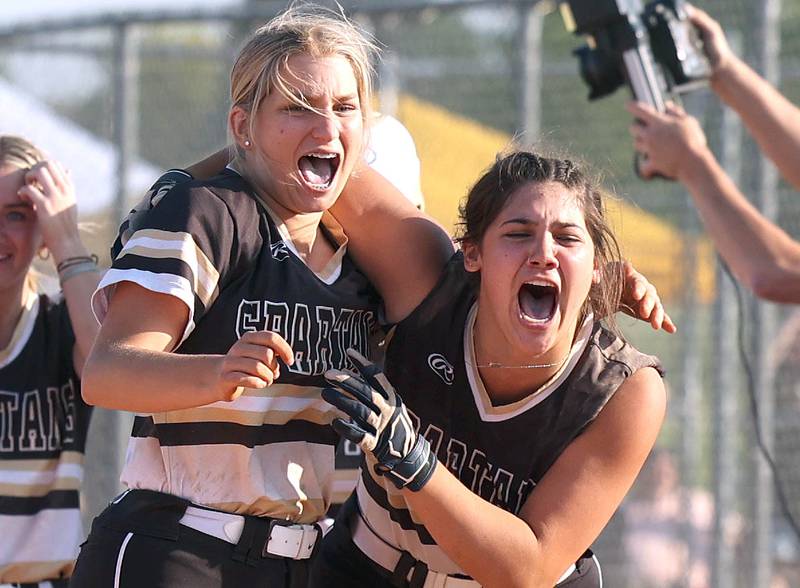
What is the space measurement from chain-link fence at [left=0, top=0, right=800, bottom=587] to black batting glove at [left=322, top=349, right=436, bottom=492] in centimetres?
239

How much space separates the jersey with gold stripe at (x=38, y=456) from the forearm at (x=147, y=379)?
0.92 meters

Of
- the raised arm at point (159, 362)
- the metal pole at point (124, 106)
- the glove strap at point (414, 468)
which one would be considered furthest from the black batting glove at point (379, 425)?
the metal pole at point (124, 106)

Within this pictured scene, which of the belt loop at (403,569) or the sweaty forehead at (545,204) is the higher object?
the sweaty forehead at (545,204)

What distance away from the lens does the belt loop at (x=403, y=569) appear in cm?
279

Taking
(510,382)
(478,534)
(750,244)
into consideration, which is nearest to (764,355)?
(750,244)

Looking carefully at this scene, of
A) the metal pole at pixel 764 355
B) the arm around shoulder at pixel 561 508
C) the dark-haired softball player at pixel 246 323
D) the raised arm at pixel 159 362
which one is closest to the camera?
the raised arm at pixel 159 362

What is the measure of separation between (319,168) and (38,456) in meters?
1.10

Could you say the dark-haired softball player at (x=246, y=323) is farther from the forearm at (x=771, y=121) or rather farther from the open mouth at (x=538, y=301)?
the forearm at (x=771, y=121)

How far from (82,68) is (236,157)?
303 cm

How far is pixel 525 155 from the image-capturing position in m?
2.81

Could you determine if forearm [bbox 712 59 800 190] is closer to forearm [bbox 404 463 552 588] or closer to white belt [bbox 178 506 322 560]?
forearm [bbox 404 463 552 588]

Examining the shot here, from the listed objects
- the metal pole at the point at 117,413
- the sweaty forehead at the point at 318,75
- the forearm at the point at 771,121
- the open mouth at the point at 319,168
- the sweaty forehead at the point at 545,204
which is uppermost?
the sweaty forehead at the point at 318,75

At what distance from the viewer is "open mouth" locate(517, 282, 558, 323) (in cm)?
263

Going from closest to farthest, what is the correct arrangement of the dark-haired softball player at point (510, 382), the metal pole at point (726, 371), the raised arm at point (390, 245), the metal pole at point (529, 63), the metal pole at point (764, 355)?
the dark-haired softball player at point (510, 382)
the raised arm at point (390, 245)
the metal pole at point (764, 355)
the metal pole at point (726, 371)
the metal pole at point (529, 63)
